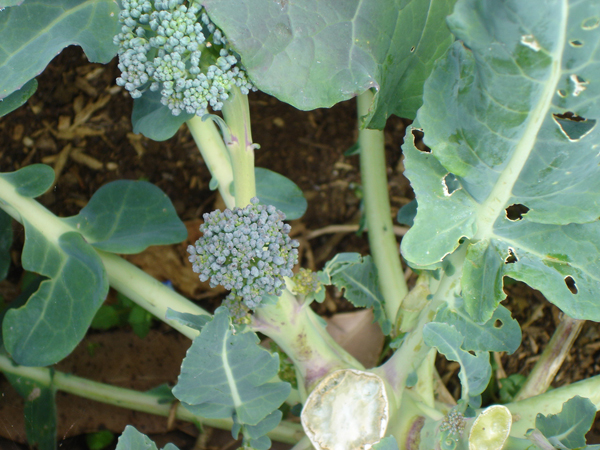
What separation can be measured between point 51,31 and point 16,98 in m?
0.20

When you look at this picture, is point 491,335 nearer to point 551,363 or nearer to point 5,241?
point 551,363

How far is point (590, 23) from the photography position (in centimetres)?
82

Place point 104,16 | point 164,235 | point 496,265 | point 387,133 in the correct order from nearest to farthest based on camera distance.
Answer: point 496,265 → point 104,16 → point 164,235 → point 387,133

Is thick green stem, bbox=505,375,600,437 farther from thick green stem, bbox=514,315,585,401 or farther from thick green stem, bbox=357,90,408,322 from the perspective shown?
thick green stem, bbox=357,90,408,322

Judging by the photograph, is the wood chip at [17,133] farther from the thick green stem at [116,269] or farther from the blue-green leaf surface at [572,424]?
the blue-green leaf surface at [572,424]

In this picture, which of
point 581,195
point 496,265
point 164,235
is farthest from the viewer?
point 164,235

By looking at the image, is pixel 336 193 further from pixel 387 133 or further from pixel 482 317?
pixel 482 317

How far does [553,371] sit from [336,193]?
1.08m

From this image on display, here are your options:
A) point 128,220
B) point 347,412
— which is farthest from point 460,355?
point 128,220

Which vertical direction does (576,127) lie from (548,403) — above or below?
above

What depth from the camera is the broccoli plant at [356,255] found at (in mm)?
958

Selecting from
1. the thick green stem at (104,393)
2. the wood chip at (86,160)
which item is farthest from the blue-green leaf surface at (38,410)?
the wood chip at (86,160)

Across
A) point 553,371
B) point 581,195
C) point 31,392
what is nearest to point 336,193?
point 553,371

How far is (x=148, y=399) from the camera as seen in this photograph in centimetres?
167
